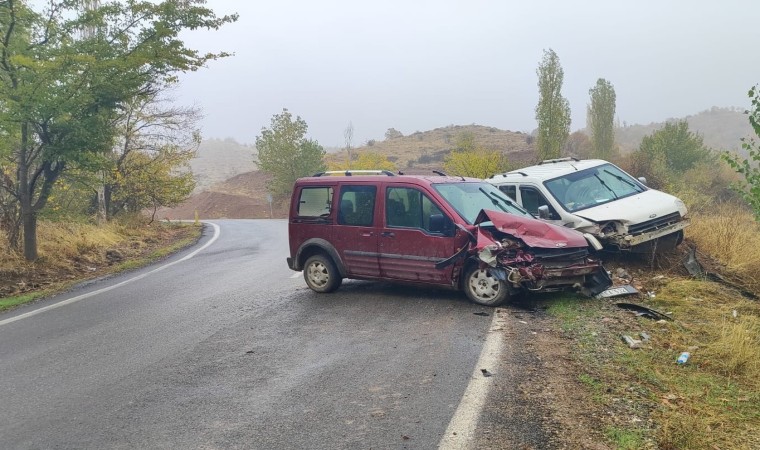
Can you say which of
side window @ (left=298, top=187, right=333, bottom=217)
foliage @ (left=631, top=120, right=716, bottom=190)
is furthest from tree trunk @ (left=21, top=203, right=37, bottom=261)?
foliage @ (left=631, top=120, right=716, bottom=190)

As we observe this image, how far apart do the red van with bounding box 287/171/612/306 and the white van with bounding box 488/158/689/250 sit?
70cm

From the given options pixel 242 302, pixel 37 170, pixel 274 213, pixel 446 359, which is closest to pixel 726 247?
pixel 446 359

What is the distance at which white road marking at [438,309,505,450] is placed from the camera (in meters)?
3.67

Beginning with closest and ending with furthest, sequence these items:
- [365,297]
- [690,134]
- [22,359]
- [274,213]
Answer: [22,359] < [365,297] < [690,134] < [274,213]

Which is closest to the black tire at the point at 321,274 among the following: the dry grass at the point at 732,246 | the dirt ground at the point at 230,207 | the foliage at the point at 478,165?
the dry grass at the point at 732,246

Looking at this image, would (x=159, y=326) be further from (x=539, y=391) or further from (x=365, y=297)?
(x=539, y=391)

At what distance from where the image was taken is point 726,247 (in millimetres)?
10297

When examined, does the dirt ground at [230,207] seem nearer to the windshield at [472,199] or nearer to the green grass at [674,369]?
the windshield at [472,199]

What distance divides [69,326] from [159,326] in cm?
130

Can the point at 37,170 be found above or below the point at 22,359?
above

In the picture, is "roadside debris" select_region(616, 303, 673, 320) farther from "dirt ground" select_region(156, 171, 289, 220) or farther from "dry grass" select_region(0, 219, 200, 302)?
"dirt ground" select_region(156, 171, 289, 220)

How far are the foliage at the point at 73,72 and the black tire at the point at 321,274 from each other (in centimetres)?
592

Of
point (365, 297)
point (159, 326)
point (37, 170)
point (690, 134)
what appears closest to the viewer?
point (159, 326)

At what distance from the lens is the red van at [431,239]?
7246 mm
